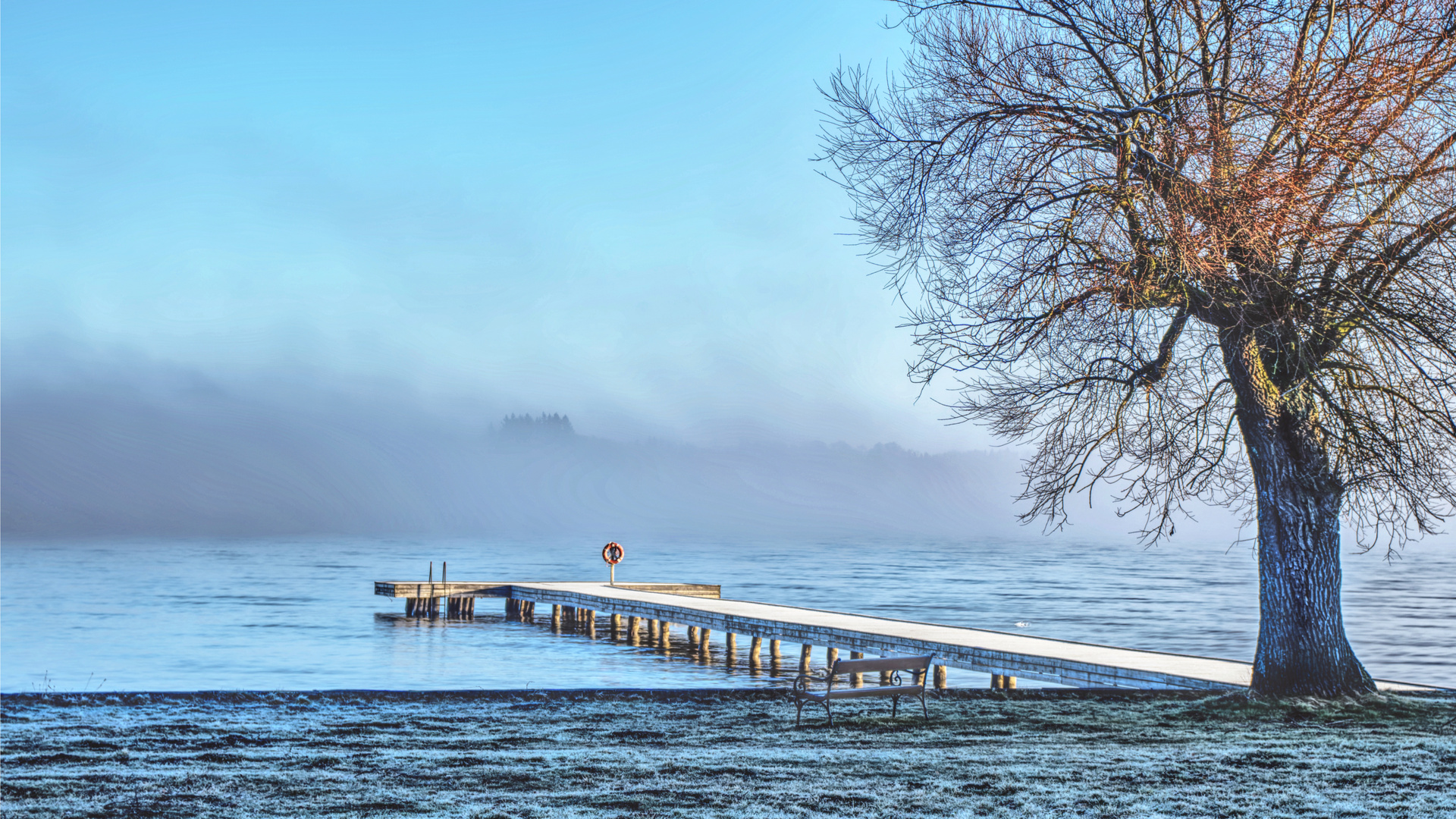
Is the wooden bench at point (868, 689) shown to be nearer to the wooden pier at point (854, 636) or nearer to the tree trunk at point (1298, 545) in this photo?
the tree trunk at point (1298, 545)

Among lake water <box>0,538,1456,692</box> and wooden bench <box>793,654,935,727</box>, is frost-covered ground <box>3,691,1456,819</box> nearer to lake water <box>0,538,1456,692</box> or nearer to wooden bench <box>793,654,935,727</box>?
wooden bench <box>793,654,935,727</box>

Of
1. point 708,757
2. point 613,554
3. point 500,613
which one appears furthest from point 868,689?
point 500,613

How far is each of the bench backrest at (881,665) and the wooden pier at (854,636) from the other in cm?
418

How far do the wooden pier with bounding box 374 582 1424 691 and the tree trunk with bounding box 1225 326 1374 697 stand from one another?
59.1 inches

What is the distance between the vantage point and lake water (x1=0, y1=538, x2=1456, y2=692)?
28.0m

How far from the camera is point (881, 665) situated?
11695 mm

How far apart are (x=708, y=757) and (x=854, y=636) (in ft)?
38.1

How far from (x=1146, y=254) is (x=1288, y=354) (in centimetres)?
188

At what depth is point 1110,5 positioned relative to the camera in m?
11.7

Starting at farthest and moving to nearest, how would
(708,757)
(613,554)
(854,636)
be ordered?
(613,554)
(854,636)
(708,757)

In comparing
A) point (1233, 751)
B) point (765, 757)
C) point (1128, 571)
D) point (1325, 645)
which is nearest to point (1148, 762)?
point (1233, 751)

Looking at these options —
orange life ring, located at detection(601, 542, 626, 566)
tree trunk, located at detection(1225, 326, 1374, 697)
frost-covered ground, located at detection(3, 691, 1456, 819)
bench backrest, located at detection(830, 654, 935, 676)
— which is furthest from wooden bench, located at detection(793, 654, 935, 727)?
orange life ring, located at detection(601, 542, 626, 566)

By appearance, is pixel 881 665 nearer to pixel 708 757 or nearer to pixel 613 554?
pixel 708 757

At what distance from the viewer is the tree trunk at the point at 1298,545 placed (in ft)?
39.4
